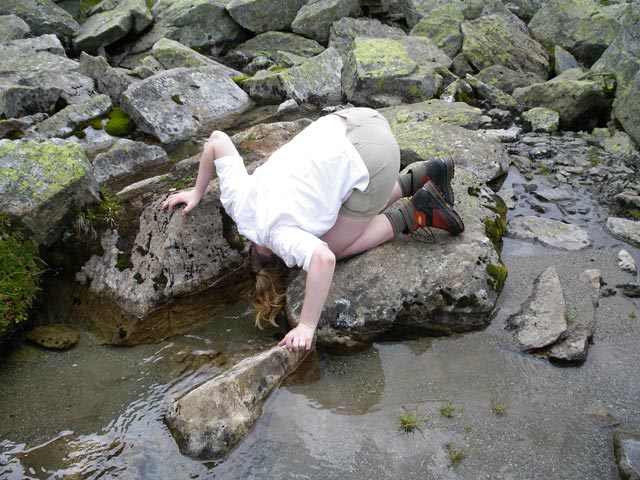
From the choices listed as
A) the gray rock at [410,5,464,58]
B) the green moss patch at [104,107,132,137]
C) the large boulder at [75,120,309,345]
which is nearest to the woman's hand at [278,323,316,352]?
the large boulder at [75,120,309,345]

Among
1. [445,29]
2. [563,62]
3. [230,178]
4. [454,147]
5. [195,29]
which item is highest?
[230,178]

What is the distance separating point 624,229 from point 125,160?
25.4ft

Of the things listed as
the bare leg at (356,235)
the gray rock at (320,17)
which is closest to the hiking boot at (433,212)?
the bare leg at (356,235)

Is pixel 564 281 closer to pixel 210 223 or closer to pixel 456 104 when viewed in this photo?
pixel 210 223

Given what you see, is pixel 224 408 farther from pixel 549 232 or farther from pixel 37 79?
pixel 37 79

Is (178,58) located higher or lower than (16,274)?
lower

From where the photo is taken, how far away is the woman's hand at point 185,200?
219 inches

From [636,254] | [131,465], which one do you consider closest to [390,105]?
[636,254]

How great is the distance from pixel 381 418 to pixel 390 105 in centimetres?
905

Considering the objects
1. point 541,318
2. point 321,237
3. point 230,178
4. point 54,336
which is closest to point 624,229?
point 541,318

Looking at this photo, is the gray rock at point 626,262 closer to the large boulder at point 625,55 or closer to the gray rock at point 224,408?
the gray rock at point 224,408

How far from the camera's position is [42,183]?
18.3ft

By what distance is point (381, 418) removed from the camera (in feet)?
13.5

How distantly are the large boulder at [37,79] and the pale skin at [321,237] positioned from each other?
23.6ft
